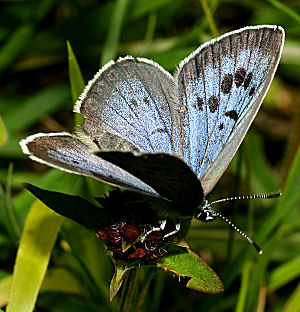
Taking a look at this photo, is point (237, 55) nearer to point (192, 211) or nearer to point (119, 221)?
point (192, 211)

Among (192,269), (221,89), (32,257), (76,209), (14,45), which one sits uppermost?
(221,89)

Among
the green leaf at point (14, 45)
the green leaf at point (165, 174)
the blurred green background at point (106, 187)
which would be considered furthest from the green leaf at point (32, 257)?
the green leaf at point (14, 45)

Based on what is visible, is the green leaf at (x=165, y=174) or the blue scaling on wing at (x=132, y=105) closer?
the green leaf at (x=165, y=174)

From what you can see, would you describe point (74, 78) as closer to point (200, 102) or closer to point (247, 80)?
point (200, 102)

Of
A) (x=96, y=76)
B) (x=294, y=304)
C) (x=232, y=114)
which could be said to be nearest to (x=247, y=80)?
(x=232, y=114)

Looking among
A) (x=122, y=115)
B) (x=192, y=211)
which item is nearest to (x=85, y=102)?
(x=122, y=115)

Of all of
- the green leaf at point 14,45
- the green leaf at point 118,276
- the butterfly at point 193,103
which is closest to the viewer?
the green leaf at point 118,276

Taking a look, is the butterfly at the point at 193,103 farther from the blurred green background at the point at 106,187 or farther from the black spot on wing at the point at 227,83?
the blurred green background at the point at 106,187
